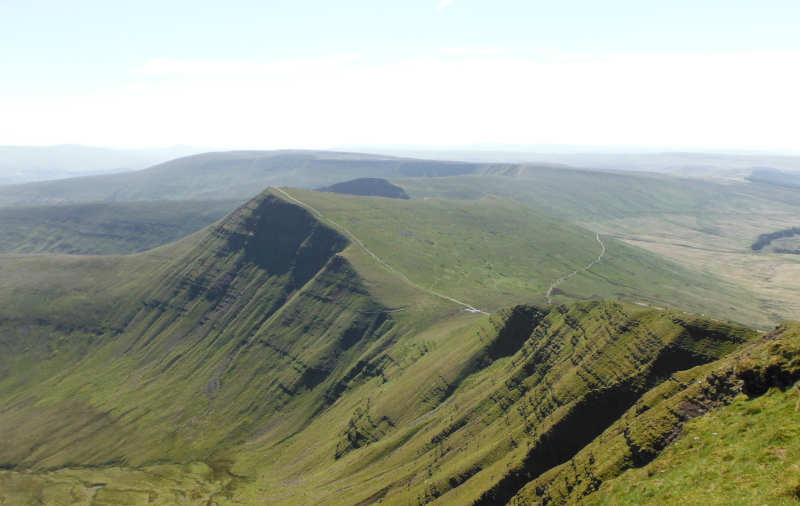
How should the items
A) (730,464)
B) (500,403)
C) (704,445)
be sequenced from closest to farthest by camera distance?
1. (730,464)
2. (704,445)
3. (500,403)

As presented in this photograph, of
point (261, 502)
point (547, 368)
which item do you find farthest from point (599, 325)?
point (261, 502)

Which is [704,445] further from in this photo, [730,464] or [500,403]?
[500,403]

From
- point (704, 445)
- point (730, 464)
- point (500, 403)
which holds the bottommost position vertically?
point (500, 403)

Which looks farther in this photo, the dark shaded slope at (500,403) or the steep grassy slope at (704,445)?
the dark shaded slope at (500,403)

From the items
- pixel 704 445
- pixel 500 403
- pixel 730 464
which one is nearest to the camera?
pixel 730 464

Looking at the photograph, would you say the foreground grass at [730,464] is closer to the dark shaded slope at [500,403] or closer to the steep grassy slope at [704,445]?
the steep grassy slope at [704,445]

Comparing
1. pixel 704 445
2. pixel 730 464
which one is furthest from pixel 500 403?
Answer: pixel 730 464

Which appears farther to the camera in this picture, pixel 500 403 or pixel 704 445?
pixel 500 403

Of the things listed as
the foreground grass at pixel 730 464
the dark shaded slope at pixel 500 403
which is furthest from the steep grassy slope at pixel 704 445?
the dark shaded slope at pixel 500 403

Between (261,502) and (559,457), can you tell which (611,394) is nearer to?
(559,457)

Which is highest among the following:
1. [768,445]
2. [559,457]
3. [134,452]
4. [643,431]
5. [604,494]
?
[768,445]

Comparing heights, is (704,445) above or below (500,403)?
above
